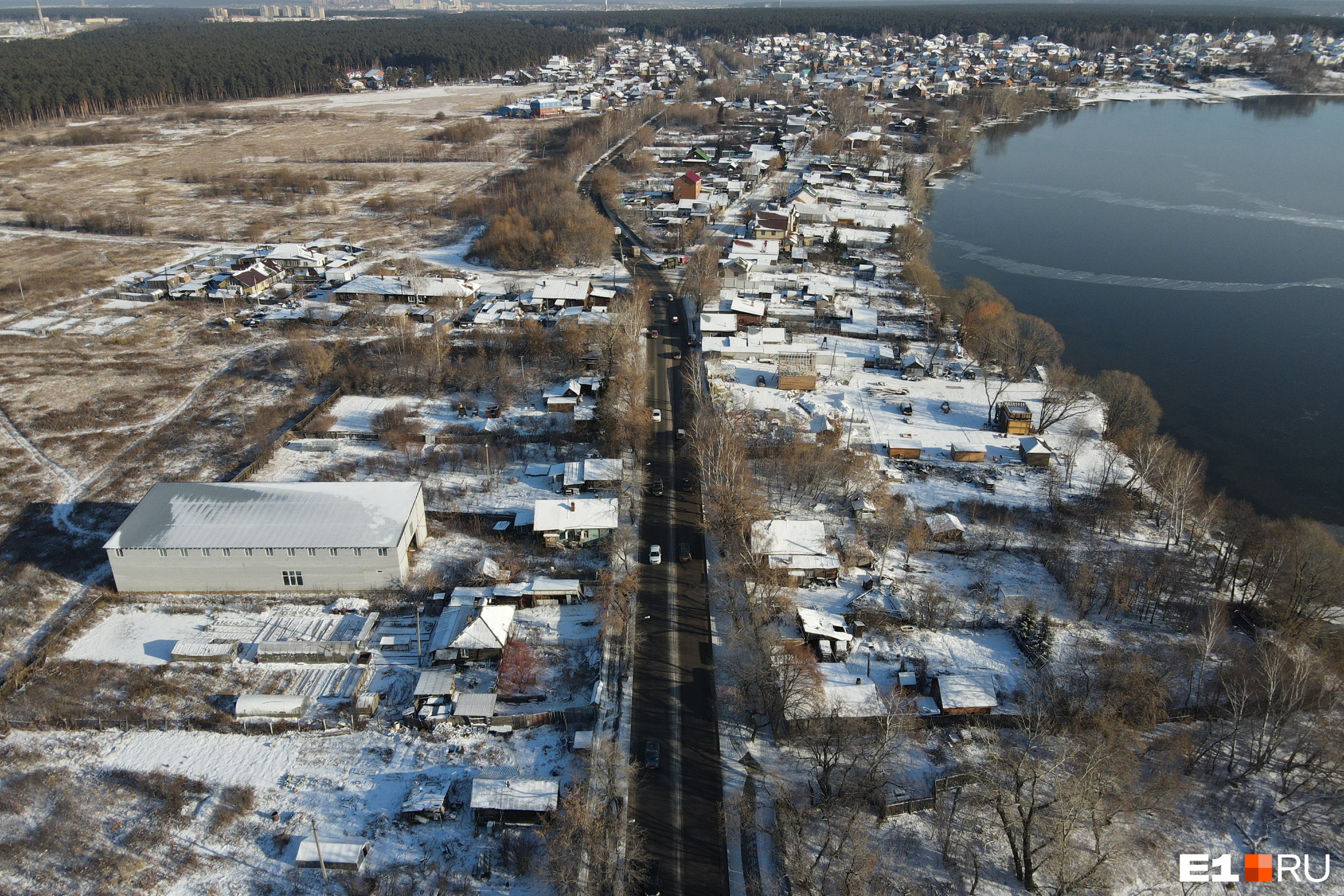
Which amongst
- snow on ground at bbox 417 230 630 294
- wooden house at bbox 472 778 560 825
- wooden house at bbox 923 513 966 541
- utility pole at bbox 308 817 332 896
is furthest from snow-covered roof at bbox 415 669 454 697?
snow on ground at bbox 417 230 630 294

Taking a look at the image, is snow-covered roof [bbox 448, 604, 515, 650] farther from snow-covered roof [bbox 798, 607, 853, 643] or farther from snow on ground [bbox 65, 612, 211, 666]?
snow-covered roof [bbox 798, 607, 853, 643]

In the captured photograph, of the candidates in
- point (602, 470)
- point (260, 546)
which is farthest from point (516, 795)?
point (602, 470)

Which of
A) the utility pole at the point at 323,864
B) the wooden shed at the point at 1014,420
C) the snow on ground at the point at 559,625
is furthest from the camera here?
the wooden shed at the point at 1014,420

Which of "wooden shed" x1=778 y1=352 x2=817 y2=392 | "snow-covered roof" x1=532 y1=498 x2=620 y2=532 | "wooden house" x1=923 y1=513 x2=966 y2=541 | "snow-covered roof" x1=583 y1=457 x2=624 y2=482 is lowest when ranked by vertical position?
"wooden house" x1=923 y1=513 x2=966 y2=541

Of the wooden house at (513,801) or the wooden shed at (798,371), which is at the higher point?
the wooden shed at (798,371)

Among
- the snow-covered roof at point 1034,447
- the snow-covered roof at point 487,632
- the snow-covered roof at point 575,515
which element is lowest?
the snow-covered roof at point 487,632

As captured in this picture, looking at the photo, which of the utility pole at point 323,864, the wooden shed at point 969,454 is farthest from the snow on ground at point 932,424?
the utility pole at point 323,864

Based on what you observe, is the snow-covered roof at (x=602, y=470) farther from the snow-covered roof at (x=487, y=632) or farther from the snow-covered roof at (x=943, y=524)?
the snow-covered roof at (x=943, y=524)
